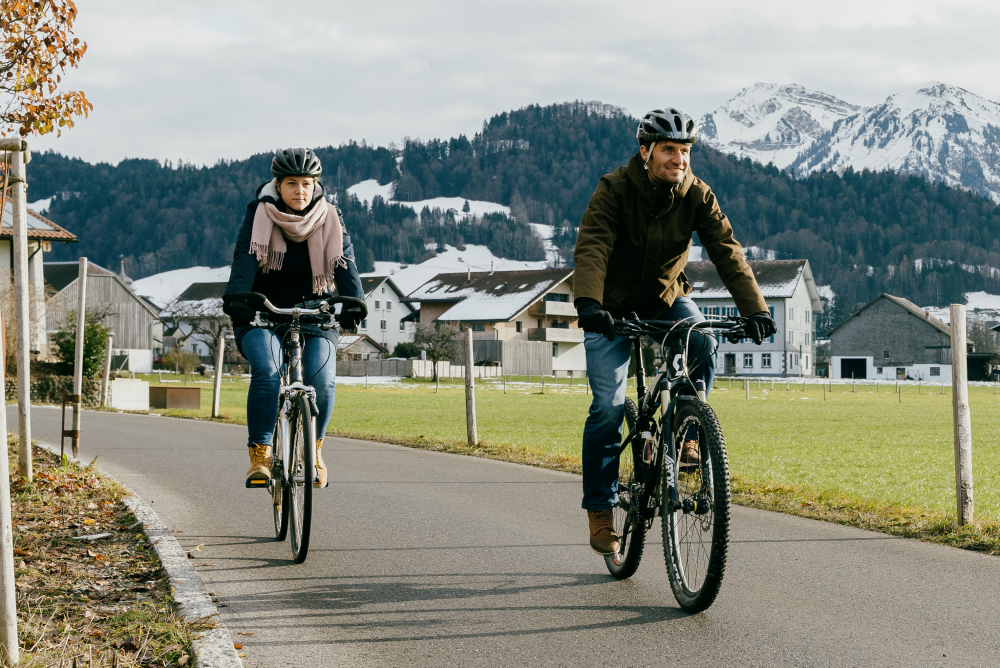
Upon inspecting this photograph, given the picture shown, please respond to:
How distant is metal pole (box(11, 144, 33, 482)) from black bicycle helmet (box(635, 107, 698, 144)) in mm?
4420

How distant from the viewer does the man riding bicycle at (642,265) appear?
4.68 m

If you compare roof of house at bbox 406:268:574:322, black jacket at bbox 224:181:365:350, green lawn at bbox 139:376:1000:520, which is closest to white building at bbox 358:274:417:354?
roof of house at bbox 406:268:574:322

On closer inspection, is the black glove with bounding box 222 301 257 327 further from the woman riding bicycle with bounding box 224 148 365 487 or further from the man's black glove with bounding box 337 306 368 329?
the man's black glove with bounding box 337 306 368 329

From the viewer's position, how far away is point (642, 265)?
491 centimetres

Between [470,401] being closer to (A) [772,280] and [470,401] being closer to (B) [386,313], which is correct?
(A) [772,280]

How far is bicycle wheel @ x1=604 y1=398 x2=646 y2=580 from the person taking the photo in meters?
4.82

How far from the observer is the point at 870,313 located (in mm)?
102875

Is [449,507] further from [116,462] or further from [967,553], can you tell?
[116,462]

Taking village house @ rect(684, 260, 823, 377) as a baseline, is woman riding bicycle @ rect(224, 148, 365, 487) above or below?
below

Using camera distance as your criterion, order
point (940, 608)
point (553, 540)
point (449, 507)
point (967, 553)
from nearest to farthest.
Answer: point (940, 608), point (967, 553), point (553, 540), point (449, 507)

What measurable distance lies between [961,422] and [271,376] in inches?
172

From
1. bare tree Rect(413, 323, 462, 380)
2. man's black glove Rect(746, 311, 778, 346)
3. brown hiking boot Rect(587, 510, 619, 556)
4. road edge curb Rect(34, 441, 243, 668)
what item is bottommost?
road edge curb Rect(34, 441, 243, 668)

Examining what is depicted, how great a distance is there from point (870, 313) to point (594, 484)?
104453mm

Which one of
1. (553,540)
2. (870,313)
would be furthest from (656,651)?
(870,313)
